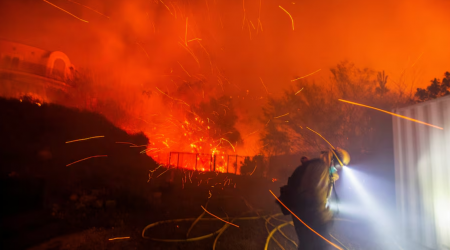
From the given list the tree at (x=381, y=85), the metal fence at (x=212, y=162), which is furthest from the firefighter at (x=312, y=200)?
→ the metal fence at (x=212, y=162)

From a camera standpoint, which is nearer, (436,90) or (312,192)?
(312,192)

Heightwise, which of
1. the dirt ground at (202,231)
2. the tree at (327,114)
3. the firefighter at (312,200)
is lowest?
the dirt ground at (202,231)

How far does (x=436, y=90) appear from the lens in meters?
11.6

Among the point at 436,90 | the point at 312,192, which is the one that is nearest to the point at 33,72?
→ the point at 312,192

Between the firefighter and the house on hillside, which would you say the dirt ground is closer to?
the firefighter

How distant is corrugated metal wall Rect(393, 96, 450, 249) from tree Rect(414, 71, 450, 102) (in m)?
7.22

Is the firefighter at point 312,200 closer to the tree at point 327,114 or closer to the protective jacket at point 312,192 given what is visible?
the protective jacket at point 312,192

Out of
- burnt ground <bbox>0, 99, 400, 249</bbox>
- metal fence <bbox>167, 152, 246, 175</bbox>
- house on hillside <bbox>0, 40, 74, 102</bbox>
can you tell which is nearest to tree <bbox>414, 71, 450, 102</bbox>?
burnt ground <bbox>0, 99, 400, 249</bbox>

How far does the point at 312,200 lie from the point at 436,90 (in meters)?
11.7

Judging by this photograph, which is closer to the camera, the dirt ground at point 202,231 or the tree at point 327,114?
the dirt ground at point 202,231

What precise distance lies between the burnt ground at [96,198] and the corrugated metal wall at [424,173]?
1.06 metres

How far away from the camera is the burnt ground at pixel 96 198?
227 inches

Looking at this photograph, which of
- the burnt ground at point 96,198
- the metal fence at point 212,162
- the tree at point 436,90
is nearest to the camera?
the burnt ground at point 96,198

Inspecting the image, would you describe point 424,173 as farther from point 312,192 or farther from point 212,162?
point 212,162
